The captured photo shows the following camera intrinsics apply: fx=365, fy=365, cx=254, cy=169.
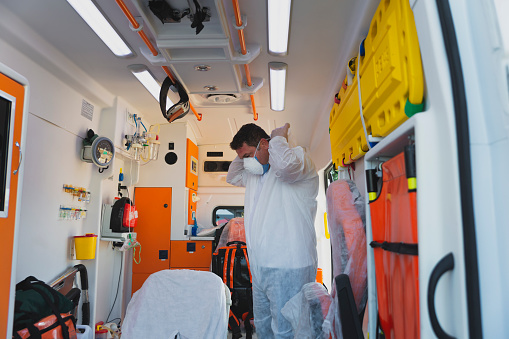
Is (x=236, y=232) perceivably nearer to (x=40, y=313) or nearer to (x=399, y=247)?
(x=40, y=313)

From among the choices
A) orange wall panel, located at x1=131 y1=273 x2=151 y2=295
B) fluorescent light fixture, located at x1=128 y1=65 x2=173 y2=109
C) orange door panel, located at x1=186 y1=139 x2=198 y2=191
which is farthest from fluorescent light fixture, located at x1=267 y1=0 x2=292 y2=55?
orange wall panel, located at x1=131 y1=273 x2=151 y2=295

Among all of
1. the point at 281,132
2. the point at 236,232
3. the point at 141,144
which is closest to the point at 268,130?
the point at 236,232

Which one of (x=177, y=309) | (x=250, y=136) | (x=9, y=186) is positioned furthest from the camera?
(x=250, y=136)

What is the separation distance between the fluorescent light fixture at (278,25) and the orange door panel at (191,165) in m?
2.74

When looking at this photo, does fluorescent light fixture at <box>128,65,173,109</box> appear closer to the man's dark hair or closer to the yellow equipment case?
the man's dark hair

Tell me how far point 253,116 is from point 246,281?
7.16 ft

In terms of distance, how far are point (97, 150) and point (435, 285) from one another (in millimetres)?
3572

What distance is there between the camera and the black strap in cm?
96

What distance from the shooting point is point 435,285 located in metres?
0.80

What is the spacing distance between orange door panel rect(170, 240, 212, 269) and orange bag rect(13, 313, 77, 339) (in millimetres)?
2602

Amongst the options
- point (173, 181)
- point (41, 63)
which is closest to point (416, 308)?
point (41, 63)

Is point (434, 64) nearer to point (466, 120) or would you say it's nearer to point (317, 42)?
point (466, 120)

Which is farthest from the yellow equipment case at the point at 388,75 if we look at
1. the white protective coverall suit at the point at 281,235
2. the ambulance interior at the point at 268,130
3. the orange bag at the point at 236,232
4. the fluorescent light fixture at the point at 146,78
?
the orange bag at the point at 236,232

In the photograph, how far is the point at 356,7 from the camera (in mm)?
2447
